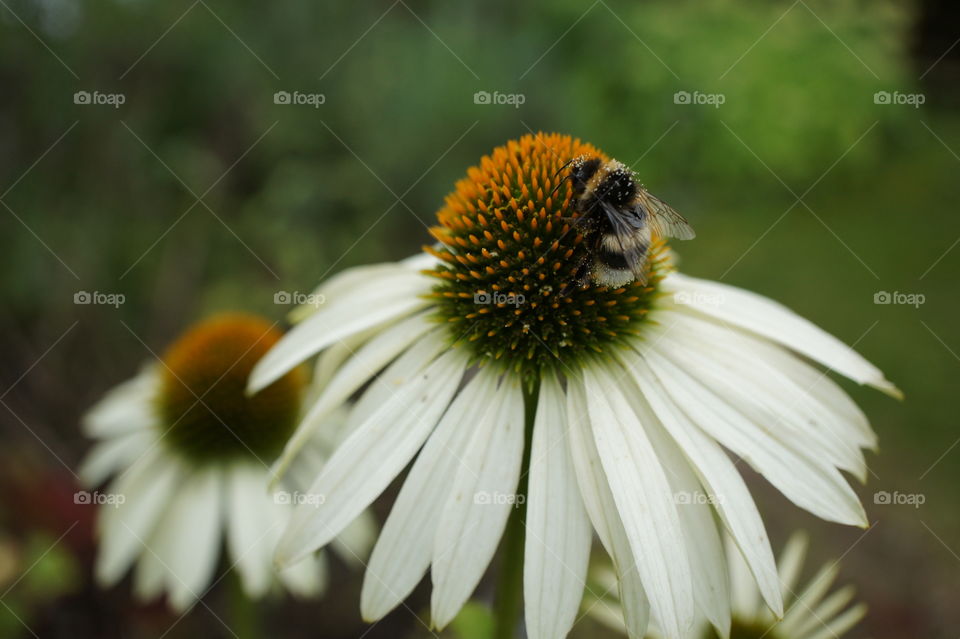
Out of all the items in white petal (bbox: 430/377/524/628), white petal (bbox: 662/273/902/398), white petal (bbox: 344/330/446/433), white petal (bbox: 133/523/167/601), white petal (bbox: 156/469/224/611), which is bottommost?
white petal (bbox: 133/523/167/601)

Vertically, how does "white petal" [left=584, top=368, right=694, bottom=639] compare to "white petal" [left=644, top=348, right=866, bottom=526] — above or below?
below

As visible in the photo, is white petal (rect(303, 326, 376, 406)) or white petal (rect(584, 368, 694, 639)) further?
white petal (rect(303, 326, 376, 406))

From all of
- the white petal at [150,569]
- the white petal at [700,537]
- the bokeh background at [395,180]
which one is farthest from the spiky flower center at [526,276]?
the bokeh background at [395,180]

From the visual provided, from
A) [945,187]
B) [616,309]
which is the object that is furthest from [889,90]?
[616,309]

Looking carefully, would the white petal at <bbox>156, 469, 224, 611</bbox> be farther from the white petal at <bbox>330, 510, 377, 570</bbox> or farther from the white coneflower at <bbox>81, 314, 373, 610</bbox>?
the white petal at <bbox>330, 510, 377, 570</bbox>

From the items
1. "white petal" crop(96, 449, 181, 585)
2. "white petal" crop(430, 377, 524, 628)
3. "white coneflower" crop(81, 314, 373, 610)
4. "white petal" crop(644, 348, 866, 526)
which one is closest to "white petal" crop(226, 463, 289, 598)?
"white coneflower" crop(81, 314, 373, 610)

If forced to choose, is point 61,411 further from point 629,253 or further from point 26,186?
point 629,253
